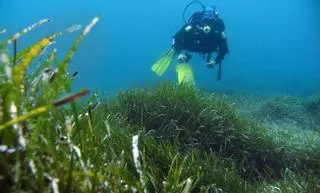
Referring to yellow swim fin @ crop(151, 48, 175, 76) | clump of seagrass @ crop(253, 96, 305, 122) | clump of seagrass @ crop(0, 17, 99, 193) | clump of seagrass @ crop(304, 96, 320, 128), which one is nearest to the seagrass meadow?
clump of seagrass @ crop(0, 17, 99, 193)

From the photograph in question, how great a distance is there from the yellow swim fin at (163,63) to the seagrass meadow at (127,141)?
3.73m

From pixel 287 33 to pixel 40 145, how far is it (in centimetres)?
12277

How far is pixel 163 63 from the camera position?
11.1 m

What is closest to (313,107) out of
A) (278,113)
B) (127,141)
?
(278,113)

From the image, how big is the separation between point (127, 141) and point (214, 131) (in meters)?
2.18

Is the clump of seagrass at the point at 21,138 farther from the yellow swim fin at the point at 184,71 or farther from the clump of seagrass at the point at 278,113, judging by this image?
the clump of seagrass at the point at 278,113

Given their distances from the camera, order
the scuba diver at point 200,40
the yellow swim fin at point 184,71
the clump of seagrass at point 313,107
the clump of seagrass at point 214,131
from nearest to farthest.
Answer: the clump of seagrass at point 214,131 → the yellow swim fin at point 184,71 → the scuba diver at point 200,40 → the clump of seagrass at point 313,107

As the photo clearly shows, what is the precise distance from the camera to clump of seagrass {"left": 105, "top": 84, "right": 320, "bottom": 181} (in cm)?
587

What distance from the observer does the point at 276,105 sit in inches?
465

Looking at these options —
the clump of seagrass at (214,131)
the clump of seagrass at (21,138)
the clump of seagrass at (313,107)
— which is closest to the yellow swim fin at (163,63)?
the clump of seagrass at (214,131)

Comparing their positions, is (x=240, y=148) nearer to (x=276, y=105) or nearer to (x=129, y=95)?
(x=129, y=95)

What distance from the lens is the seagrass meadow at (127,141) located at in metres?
1.41

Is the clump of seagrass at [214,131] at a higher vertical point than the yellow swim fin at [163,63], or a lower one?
lower

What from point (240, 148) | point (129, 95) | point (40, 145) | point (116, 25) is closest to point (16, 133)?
point (40, 145)
